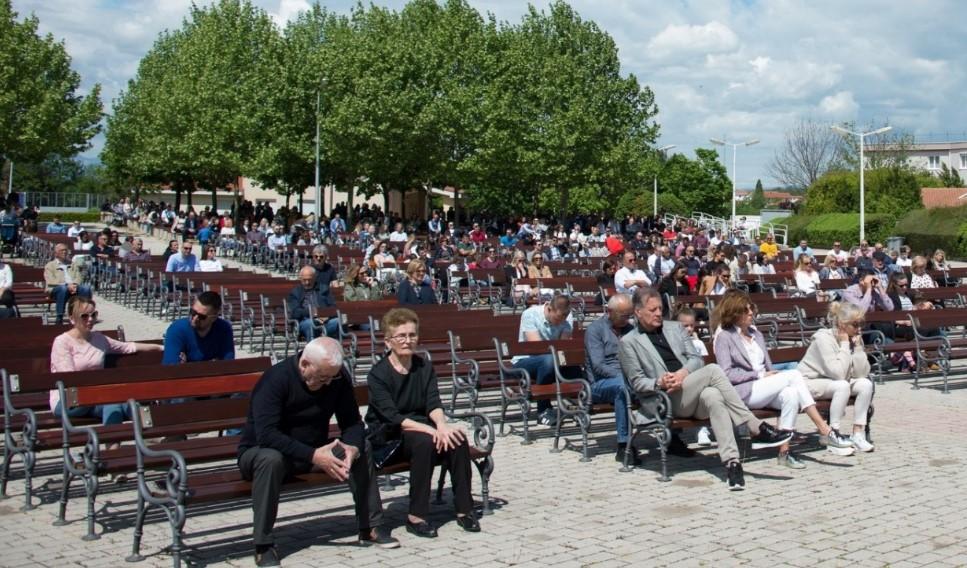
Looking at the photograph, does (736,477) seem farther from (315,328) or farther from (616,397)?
(315,328)

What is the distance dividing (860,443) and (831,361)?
2.33ft

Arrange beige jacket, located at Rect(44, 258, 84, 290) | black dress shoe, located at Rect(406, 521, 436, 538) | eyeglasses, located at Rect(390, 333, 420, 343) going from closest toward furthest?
black dress shoe, located at Rect(406, 521, 436, 538), eyeglasses, located at Rect(390, 333, 420, 343), beige jacket, located at Rect(44, 258, 84, 290)

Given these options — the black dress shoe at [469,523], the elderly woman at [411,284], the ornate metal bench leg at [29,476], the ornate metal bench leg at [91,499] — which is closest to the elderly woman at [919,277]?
the elderly woman at [411,284]

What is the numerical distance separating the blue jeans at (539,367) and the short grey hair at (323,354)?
3.67m

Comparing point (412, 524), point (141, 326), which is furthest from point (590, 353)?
point (141, 326)

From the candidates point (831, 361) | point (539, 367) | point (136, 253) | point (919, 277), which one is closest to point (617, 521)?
point (539, 367)

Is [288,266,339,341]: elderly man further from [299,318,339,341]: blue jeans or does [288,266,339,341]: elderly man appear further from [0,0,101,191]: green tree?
[0,0,101,191]: green tree

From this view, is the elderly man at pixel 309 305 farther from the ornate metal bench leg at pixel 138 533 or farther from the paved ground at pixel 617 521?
the ornate metal bench leg at pixel 138 533

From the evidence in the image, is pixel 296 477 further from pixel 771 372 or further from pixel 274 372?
pixel 771 372

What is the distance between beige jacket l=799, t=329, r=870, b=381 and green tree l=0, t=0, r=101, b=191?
43.5m

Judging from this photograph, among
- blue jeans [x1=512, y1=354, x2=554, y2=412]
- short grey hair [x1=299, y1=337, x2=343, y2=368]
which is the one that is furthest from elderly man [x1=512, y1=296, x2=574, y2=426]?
short grey hair [x1=299, y1=337, x2=343, y2=368]

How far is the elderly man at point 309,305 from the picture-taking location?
13501 millimetres

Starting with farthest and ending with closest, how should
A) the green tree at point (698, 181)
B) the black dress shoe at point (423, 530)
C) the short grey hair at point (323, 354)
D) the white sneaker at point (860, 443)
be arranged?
1. the green tree at point (698, 181)
2. the white sneaker at point (860, 443)
3. the black dress shoe at point (423, 530)
4. the short grey hair at point (323, 354)

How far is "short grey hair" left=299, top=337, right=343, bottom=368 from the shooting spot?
6258mm
